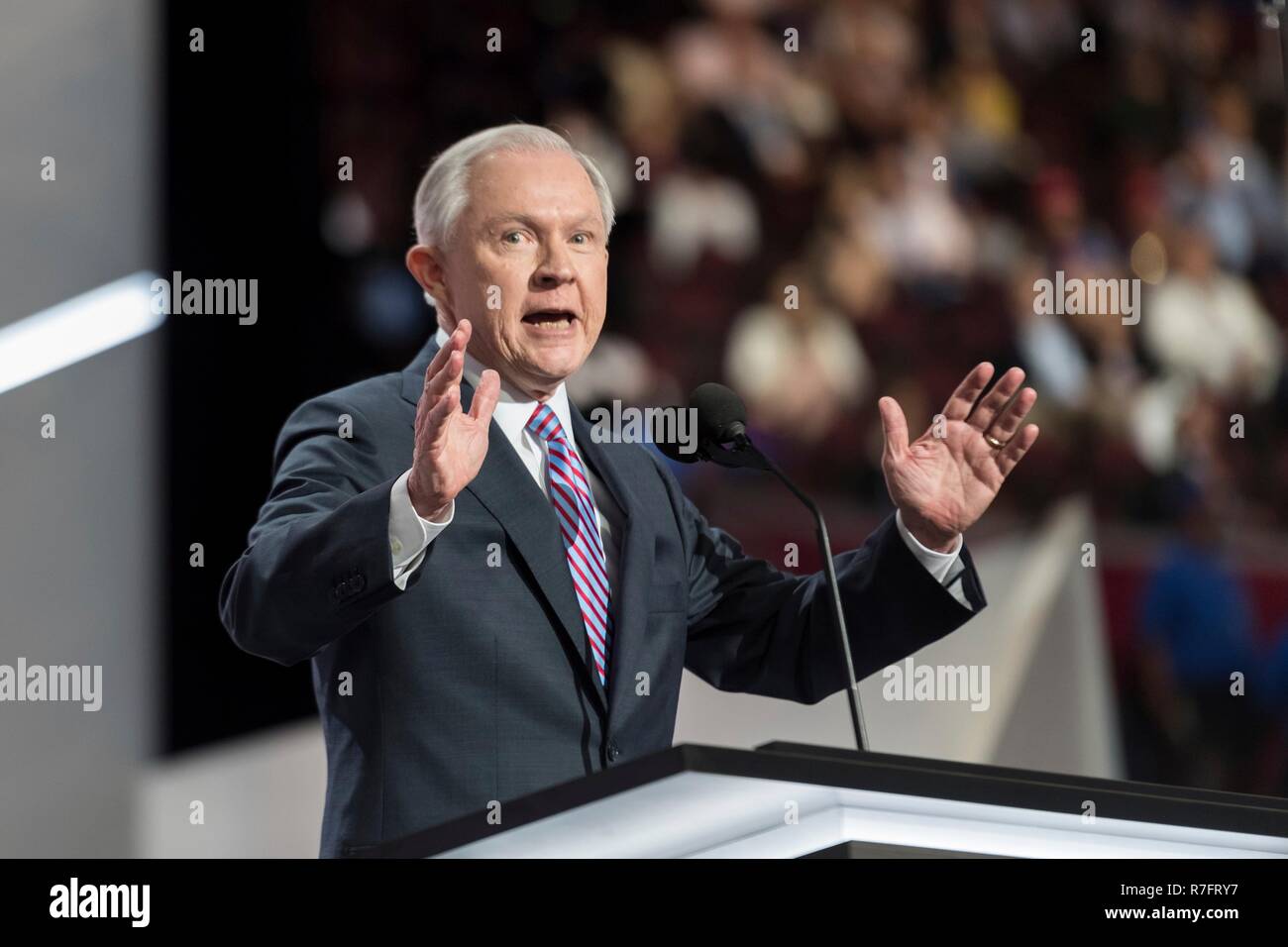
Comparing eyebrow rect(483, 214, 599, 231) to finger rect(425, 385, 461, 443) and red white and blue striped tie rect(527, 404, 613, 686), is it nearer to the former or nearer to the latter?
red white and blue striped tie rect(527, 404, 613, 686)

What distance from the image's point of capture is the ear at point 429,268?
1.77 meters

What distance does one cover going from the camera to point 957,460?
1547mm

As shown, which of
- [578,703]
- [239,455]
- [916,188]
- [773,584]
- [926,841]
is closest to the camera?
[926,841]

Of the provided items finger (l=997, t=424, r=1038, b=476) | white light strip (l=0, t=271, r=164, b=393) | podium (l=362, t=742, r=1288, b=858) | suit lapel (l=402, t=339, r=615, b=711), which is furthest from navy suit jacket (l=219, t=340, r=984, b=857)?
white light strip (l=0, t=271, r=164, b=393)

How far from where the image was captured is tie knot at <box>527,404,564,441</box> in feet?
5.47

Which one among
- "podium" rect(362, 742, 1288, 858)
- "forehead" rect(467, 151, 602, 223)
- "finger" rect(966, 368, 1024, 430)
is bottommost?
"podium" rect(362, 742, 1288, 858)

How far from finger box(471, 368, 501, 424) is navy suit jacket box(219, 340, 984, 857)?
9cm

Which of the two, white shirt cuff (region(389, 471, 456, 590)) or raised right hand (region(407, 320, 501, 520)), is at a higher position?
raised right hand (region(407, 320, 501, 520))

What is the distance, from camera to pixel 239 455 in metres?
2.69

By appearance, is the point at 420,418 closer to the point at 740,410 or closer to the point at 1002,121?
the point at 740,410

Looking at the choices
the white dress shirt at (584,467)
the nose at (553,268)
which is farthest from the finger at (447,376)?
the nose at (553,268)

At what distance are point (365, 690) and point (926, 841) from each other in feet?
1.71

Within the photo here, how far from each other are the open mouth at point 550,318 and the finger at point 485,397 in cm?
31

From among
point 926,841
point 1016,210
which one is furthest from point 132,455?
point 1016,210
